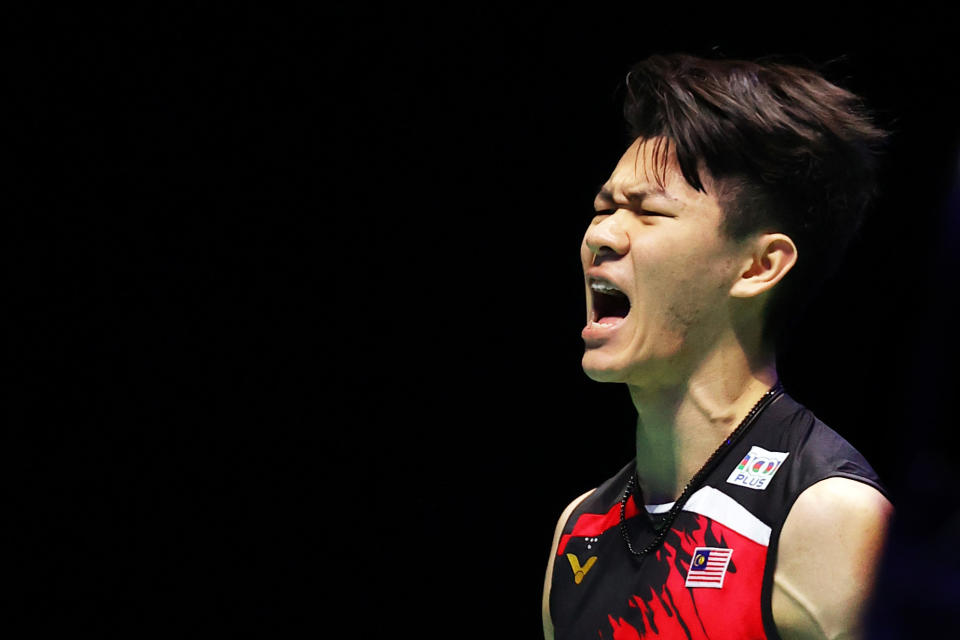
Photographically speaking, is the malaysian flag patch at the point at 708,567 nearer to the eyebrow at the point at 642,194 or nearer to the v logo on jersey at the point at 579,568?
the v logo on jersey at the point at 579,568

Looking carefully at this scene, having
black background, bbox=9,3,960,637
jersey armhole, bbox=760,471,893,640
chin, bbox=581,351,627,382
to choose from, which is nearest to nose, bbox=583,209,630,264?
chin, bbox=581,351,627,382

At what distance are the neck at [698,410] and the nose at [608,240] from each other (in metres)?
0.19

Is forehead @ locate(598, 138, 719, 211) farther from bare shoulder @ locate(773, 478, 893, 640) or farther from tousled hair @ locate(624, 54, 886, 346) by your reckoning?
bare shoulder @ locate(773, 478, 893, 640)

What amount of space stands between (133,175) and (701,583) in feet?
5.76

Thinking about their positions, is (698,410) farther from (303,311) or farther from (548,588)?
(303,311)

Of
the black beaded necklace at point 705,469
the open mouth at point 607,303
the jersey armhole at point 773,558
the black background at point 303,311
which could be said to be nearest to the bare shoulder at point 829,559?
the jersey armhole at point 773,558

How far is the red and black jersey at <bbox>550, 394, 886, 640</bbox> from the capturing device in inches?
53.9

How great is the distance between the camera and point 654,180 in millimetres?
1567

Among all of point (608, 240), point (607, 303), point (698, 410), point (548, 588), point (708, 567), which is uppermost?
point (608, 240)

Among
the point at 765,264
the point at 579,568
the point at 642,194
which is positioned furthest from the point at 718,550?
the point at 642,194

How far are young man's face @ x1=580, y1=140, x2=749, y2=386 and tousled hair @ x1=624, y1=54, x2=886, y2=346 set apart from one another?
0.03m

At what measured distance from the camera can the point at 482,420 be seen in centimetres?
258

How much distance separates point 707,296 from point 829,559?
0.39 metres

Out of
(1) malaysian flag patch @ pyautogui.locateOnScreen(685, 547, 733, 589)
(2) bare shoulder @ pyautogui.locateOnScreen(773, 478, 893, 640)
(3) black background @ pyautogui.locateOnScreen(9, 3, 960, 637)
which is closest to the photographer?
(2) bare shoulder @ pyautogui.locateOnScreen(773, 478, 893, 640)
